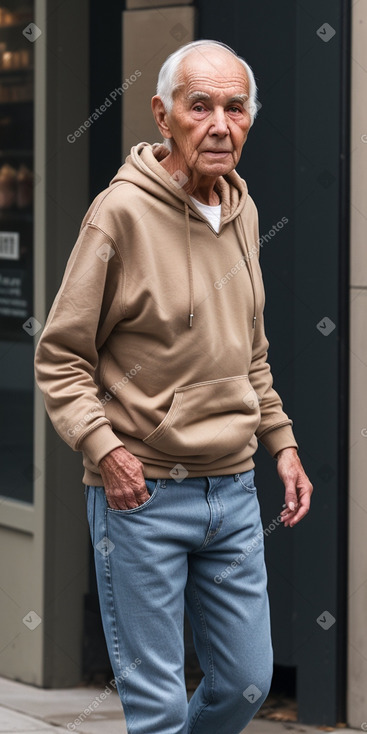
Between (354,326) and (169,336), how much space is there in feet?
4.94

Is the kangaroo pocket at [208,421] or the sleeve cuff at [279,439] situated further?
the sleeve cuff at [279,439]

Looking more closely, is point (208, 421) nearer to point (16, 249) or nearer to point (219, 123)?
point (219, 123)

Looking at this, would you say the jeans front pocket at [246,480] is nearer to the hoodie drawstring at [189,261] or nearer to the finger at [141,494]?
the finger at [141,494]

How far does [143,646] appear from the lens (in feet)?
9.65

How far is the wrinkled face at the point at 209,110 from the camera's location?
116 inches

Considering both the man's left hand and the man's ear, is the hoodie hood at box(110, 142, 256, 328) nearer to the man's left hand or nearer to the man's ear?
the man's ear

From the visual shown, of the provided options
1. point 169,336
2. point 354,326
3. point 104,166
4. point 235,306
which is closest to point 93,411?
point 169,336

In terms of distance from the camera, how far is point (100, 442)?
112 inches

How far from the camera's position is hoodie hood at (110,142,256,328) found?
299 cm

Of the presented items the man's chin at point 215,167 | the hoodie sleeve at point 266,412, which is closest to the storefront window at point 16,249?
the hoodie sleeve at point 266,412

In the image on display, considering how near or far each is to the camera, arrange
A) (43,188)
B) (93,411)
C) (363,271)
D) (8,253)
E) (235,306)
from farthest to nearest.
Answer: (8,253), (43,188), (363,271), (235,306), (93,411)

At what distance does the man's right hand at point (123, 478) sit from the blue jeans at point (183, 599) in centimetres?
4

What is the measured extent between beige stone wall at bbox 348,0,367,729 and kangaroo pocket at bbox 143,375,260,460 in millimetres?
1295

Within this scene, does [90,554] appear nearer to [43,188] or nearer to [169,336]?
[43,188]
